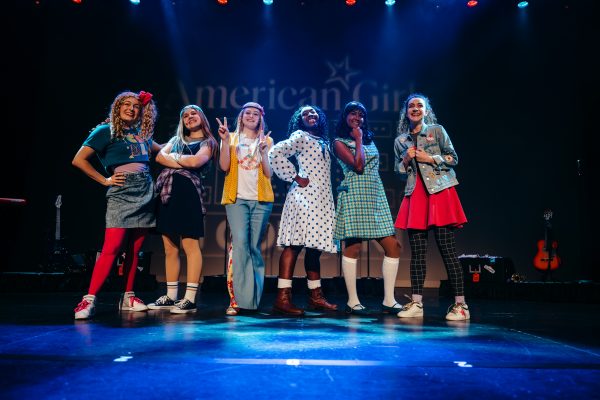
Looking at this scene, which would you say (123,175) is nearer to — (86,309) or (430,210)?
(86,309)

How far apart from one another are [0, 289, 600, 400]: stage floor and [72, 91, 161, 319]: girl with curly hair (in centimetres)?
49

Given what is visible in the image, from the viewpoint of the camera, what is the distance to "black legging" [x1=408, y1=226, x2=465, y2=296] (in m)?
2.86

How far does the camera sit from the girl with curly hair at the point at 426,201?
2.85 meters

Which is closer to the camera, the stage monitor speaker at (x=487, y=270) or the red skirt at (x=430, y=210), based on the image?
the red skirt at (x=430, y=210)

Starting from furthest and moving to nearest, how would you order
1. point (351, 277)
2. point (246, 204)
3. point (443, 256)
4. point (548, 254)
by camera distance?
point (548, 254) < point (351, 277) < point (246, 204) < point (443, 256)

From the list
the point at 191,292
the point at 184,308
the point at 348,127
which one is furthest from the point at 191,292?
the point at 348,127

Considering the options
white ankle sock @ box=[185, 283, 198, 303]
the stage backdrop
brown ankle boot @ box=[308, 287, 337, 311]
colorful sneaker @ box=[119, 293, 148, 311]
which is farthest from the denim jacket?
the stage backdrop

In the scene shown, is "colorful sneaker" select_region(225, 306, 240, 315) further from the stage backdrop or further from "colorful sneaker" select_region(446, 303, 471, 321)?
the stage backdrop

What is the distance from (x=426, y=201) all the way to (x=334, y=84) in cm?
415

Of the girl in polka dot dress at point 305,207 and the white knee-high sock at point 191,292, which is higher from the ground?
the girl in polka dot dress at point 305,207

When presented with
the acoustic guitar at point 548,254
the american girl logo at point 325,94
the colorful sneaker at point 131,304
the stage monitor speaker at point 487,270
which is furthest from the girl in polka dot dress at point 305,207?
the acoustic guitar at point 548,254

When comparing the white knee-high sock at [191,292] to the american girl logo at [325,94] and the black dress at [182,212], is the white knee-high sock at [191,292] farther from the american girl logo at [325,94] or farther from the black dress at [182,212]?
the american girl logo at [325,94]

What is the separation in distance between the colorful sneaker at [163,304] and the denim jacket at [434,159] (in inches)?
71.4

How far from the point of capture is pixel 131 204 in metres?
2.88
